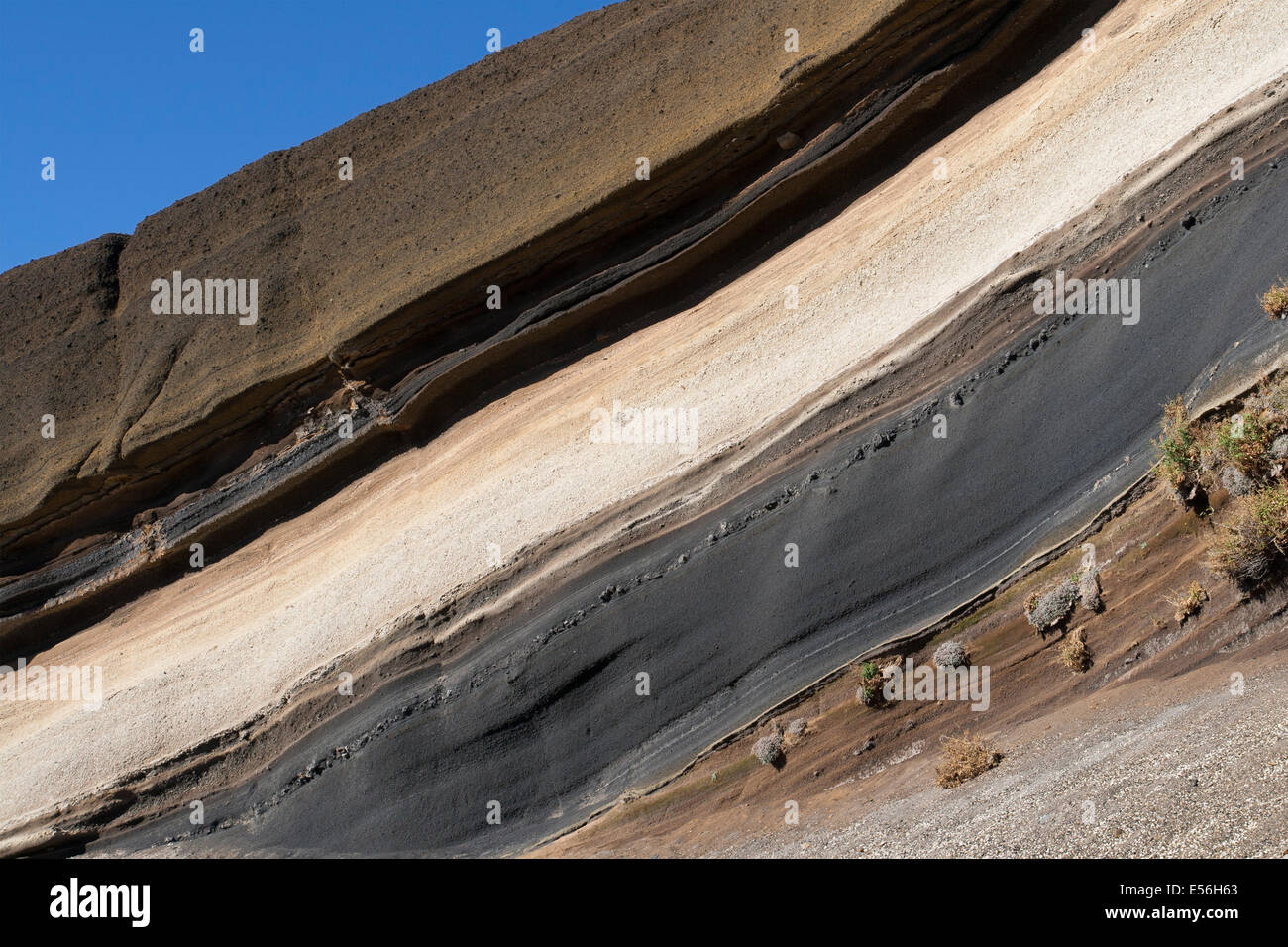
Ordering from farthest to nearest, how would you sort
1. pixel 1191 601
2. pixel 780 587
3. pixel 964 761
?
pixel 780 587 → pixel 964 761 → pixel 1191 601

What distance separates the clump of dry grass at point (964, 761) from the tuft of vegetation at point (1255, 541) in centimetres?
229

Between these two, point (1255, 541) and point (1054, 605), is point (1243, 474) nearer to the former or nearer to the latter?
point (1255, 541)

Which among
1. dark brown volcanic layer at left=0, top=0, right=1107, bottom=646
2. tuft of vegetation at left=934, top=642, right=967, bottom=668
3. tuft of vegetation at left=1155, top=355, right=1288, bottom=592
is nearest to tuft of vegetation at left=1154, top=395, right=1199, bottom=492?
tuft of vegetation at left=1155, top=355, right=1288, bottom=592

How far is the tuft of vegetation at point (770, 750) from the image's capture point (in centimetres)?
874

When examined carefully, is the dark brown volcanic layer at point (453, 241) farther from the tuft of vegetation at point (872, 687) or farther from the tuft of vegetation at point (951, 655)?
the tuft of vegetation at point (951, 655)

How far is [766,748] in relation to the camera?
344 inches

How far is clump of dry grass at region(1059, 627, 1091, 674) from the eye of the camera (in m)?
7.93

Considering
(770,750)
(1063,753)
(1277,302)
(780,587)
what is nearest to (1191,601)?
(1063,753)

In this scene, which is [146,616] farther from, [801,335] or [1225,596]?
[1225,596]

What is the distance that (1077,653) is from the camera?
7922 mm

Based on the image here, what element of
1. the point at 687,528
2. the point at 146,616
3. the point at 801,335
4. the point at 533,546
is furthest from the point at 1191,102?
the point at 146,616

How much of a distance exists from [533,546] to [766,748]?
3.19 meters

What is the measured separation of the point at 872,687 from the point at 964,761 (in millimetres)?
1000
